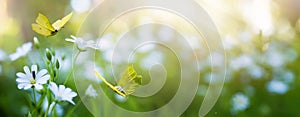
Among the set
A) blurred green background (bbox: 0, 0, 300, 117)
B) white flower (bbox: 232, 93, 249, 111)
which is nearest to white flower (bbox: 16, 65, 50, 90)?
blurred green background (bbox: 0, 0, 300, 117)

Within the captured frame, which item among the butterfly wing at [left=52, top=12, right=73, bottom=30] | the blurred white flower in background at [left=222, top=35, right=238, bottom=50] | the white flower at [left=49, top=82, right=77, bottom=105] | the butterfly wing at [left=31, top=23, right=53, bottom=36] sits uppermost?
the blurred white flower in background at [left=222, top=35, right=238, bottom=50]

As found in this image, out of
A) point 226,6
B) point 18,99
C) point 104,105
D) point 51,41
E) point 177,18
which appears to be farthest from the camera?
point 226,6

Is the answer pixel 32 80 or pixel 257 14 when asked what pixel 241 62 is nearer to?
pixel 257 14

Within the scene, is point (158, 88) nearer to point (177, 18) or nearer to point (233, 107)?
point (233, 107)

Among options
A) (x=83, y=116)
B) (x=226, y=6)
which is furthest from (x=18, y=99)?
(x=226, y=6)

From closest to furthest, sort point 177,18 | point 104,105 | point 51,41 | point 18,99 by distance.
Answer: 1. point 104,105
2. point 18,99
3. point 51,41
4. point 177,18

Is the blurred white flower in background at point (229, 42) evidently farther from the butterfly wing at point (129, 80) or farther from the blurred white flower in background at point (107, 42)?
the butterfly wing at point (129, 80)

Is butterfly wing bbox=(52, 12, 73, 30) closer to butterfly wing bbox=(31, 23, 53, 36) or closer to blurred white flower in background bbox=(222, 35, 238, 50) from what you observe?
butterfly wing bbox=(31, 23, 53, 36)

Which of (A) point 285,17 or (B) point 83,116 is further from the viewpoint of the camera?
(A) point 285,17
